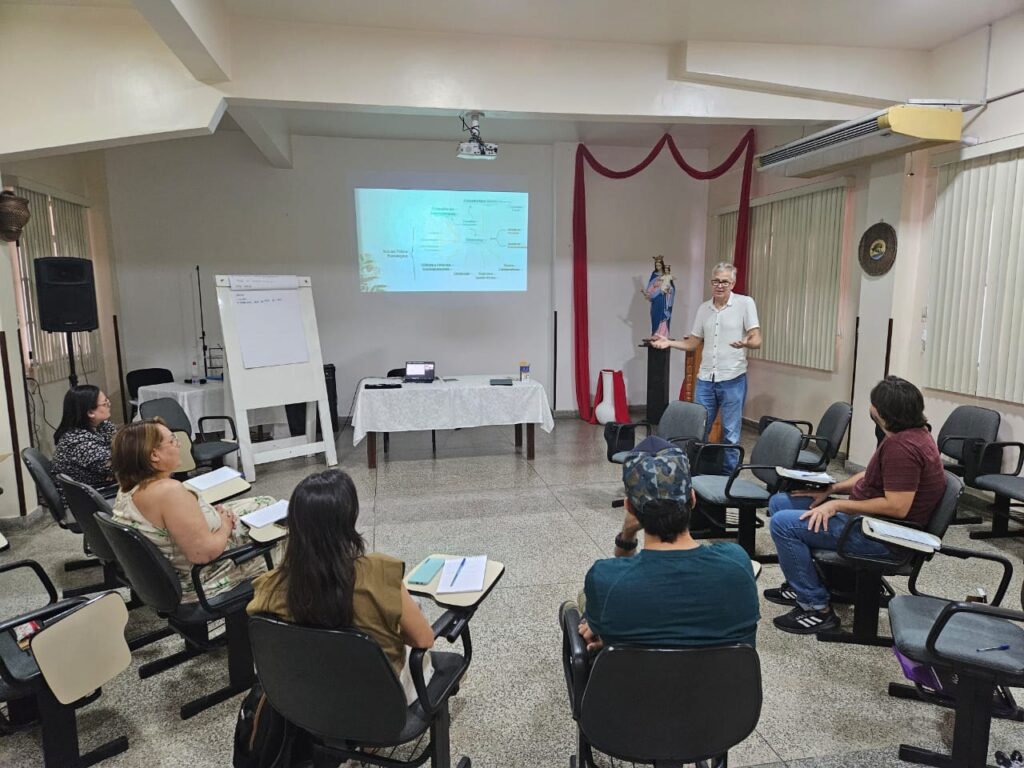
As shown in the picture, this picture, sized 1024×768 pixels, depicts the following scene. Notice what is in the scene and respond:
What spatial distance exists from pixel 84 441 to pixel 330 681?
97.2 inches

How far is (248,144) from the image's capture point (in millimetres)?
6234

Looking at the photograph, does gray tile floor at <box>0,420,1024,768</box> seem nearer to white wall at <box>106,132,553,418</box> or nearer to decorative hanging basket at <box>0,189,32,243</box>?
decorative hanging basket at <box>0,189,32,243</box>

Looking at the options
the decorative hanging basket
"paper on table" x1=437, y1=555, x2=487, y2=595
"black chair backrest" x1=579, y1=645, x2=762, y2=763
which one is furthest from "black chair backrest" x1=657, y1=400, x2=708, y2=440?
the decorative hanging basket

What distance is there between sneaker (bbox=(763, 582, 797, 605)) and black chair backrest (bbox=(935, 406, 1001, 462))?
1901mm

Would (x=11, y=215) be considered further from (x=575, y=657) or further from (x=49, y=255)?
(x=575, y=657)

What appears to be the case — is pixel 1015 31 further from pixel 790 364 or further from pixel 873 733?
pixel 873 733

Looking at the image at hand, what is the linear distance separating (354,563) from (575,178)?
19.8 ft

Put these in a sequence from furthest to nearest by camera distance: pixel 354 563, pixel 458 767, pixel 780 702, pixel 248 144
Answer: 1. pixel 248 144
2. pixel 780 702
3. pixel 458 767
4. pixel 354 563

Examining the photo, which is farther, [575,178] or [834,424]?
[575,178]

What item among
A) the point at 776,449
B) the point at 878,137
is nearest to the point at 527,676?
the point at 776,449

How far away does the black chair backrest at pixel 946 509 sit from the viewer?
7.37 feet

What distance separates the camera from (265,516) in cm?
228

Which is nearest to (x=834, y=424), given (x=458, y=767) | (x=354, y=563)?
(x=458, y=767)

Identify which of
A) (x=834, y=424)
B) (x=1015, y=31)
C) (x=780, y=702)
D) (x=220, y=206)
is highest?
(x=1015, y=31)
